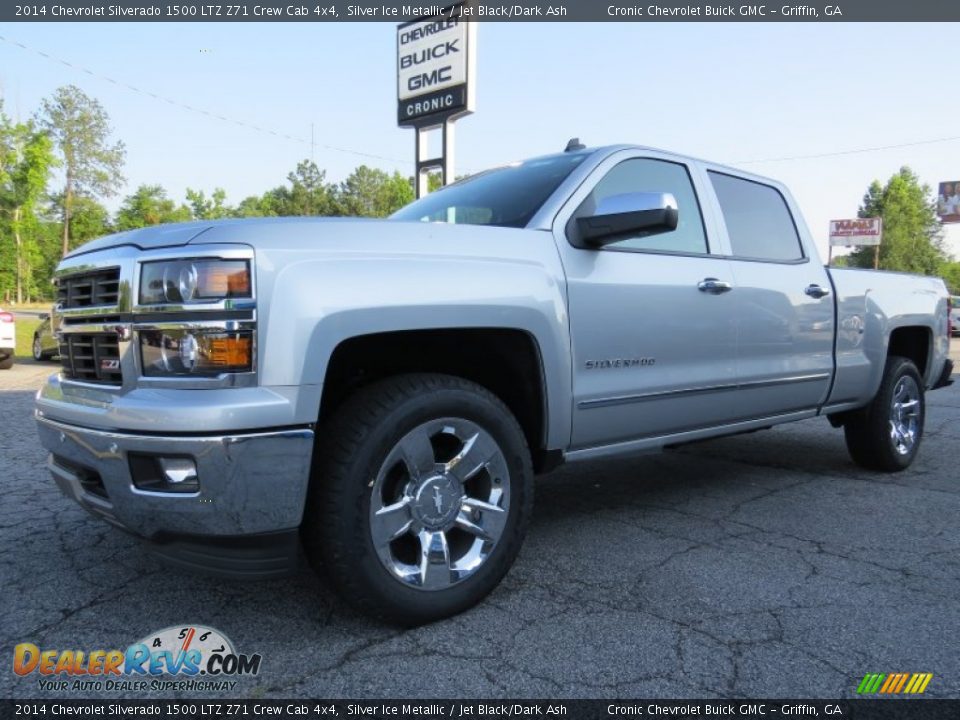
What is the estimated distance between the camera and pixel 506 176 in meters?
3.61

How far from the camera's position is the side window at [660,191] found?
3219mm

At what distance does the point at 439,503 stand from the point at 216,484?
0.76 m

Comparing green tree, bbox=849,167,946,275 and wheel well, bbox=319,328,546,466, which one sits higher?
green tree, bbox=849,167,946,275

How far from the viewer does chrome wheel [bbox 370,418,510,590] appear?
→ 236cm

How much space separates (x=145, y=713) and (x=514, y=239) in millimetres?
1963

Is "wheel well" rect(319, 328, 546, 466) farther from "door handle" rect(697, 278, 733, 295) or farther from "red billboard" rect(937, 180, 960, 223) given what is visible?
"red billboard" rect(937, 180, 960, 223)

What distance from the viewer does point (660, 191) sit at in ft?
11.4

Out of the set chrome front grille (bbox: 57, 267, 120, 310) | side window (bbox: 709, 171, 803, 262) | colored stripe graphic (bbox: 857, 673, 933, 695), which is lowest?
colored stripe graphic (bbox: 857, 673, 933, 695)

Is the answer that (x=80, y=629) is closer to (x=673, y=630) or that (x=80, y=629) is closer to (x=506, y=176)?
(x=673, y=630)

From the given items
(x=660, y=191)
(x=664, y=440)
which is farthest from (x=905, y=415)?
(x=660, y=191)

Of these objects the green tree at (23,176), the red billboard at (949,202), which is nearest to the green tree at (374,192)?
the green tree at (23,176)

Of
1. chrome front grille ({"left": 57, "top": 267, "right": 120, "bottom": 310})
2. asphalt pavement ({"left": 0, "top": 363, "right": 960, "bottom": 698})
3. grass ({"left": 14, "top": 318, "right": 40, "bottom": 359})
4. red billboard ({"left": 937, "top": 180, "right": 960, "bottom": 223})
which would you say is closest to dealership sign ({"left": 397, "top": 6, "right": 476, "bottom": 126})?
grass ({"left": 14, "top": 318, "right": 40, "bottom": 359})

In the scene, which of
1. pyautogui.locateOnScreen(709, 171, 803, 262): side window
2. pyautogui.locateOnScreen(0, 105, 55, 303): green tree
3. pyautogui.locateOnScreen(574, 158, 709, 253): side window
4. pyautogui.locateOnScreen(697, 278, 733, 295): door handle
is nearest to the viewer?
pyautogui.locateOnScreen(574, 158, 709, 253): side window

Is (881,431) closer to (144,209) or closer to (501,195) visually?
(501,195)
